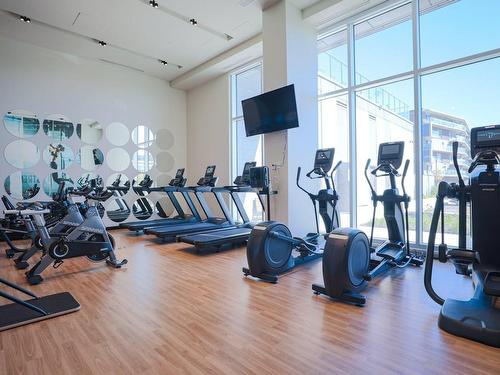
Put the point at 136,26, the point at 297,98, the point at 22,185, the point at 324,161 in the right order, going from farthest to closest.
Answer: the point at 22,185 → the point at 136,26 → the point at 297,98 → the point at 324,161

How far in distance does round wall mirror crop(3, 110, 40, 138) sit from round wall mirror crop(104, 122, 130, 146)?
5.03 feet

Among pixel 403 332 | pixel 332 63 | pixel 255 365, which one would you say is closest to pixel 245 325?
pixel 255 365

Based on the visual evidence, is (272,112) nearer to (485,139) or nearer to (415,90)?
(415,90)

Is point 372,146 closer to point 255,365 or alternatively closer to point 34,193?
point 255,365

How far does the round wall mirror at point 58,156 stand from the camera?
7051mm

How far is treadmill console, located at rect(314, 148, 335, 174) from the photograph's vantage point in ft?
15.1

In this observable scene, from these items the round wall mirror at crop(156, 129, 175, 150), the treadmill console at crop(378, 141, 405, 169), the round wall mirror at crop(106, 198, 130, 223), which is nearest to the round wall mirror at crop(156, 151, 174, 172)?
the round wall mirror at crop(156, 129, 175, 150)

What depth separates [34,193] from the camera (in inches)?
265

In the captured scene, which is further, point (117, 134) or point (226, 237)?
point (117, 134)

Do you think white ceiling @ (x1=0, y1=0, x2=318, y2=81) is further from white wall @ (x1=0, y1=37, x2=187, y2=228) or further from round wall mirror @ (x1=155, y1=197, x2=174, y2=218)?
round wall mirror @ (x1=155, y1=197, x2=174, y2=218)

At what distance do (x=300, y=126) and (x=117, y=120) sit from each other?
5.08 m

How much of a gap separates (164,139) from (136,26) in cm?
346

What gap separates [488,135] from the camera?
8.75 ft

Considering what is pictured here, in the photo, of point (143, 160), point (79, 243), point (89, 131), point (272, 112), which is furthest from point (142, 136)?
point (79, 243)
